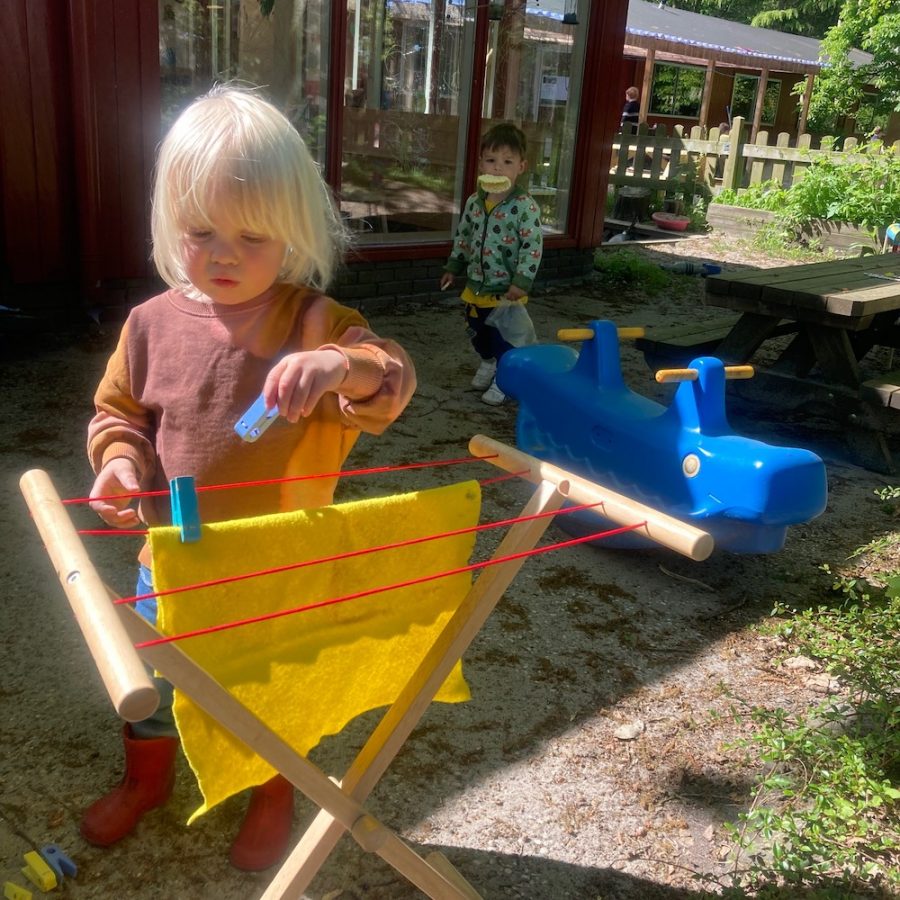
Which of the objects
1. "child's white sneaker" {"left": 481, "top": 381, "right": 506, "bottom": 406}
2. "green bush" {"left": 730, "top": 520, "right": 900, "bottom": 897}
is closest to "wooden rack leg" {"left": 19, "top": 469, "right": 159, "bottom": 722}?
"green bush" {"left": 730, "top": 520, "right": 900, "bottom": 897}

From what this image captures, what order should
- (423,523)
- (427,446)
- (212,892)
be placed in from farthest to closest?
1. (427,446)
2. (212,892)
3. (423,523)

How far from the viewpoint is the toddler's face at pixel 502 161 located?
4855 mm

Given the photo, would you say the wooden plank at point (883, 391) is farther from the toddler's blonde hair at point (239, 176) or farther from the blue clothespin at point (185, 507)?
the blue clothespin at point (185, 507)

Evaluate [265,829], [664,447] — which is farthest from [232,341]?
[664,447]

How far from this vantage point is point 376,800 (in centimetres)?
222

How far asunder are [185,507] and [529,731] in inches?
60.0

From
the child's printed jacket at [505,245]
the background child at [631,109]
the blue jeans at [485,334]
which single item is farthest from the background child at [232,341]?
the background child at [631,109]

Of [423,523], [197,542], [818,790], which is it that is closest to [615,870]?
[818,790]

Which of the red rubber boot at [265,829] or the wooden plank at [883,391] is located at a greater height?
the wooden plank at [883,391]

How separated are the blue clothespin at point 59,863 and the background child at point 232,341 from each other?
0.33 metres

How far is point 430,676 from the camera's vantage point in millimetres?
1547

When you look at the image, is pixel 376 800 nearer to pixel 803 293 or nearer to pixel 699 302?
pixel 803 293

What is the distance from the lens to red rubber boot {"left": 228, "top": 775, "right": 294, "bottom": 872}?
1.96 meters

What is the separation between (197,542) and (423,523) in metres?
0.38
